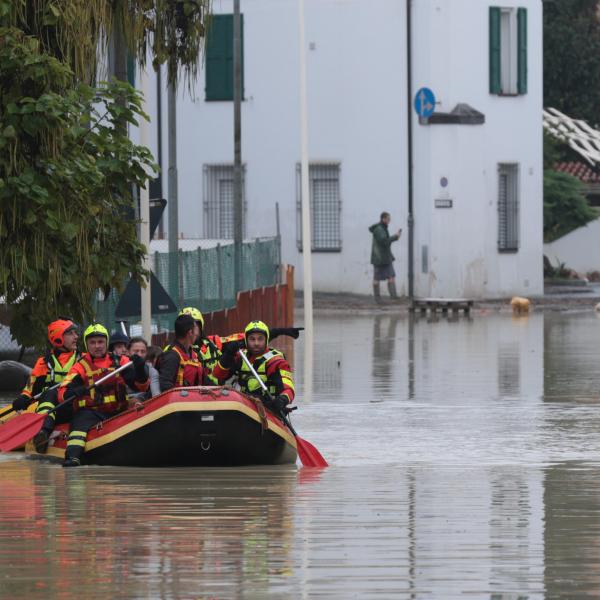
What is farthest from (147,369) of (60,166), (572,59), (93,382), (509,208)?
(572,59)

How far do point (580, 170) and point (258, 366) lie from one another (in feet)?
142

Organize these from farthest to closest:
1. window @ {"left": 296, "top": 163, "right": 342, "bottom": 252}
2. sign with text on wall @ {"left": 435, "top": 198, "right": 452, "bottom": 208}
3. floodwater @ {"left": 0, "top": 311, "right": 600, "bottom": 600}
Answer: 1. window @ {"left": 296, "top": 163, "right": 342, "bottom": 252}
2. sign with text on wall @ {"left": 435, "top": 198, "right": 452, "bottom": 208}
3. floodwater @ {"left": 0, "top": 311, "right": 600, "bottom": 600}

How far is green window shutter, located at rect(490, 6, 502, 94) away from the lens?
159ft

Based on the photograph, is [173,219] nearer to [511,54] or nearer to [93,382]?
[93,382]

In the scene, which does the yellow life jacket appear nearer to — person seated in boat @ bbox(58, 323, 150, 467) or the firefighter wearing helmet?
person seated in boat @ bbox(58, 323, 150, 467)

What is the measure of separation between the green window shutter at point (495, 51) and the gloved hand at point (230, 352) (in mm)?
31373

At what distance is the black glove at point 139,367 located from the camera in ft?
57.9

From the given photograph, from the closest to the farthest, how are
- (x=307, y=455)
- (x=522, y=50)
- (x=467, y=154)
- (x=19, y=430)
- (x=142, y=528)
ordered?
(x=142, y=528) < (x=307, y=455) < (x=19, y=430) < (x=467, y=154) < (x=522, y=50)

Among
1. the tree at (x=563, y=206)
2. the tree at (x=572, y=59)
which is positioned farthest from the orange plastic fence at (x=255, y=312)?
the tree at (x=572, y=59)

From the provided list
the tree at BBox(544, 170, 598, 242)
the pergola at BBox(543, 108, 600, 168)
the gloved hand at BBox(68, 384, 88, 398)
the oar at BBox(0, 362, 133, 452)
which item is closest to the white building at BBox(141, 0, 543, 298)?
the tree at BBox(544, 170, 598, 242)

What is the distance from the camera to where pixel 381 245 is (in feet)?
152

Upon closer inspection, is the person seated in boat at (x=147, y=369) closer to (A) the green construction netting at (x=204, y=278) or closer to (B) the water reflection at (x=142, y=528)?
(B) the water reflection at (x=142, y=528)

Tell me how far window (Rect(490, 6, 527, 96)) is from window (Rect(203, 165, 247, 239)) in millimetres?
6417

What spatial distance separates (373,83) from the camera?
4844 cm
